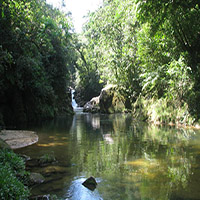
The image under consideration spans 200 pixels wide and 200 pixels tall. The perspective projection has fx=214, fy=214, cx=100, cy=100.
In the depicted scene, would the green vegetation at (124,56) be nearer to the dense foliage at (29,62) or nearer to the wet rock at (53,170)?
the dense foliage at (29,62)

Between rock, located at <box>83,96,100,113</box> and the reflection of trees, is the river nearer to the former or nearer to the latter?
the reflection of trees

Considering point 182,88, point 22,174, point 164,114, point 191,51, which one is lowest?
point 22,174

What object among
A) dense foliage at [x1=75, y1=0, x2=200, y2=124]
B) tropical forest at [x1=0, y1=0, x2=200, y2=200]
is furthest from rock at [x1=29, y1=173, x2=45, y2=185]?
dense foliage at [x1=75, y1=0, x2=200, y2=124]

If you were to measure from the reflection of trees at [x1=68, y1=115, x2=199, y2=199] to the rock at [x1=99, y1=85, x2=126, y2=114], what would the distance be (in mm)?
21457

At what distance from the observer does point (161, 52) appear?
15969 millimetres

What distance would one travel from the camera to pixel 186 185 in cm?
475


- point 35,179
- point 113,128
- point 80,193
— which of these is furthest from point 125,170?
point 113,128

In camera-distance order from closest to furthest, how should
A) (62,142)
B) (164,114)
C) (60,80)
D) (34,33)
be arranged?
(62,142) → (34,33) → (164,114) → (60,80)

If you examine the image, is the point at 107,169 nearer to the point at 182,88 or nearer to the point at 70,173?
the point at 70,173

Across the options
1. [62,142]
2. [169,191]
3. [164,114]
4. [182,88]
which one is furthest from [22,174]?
[164,114]

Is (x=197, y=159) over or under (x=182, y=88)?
under

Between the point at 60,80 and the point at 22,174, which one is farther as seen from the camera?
the point at 60,80

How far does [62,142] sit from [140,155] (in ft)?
13.2

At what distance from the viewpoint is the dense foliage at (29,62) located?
11.8 metres
